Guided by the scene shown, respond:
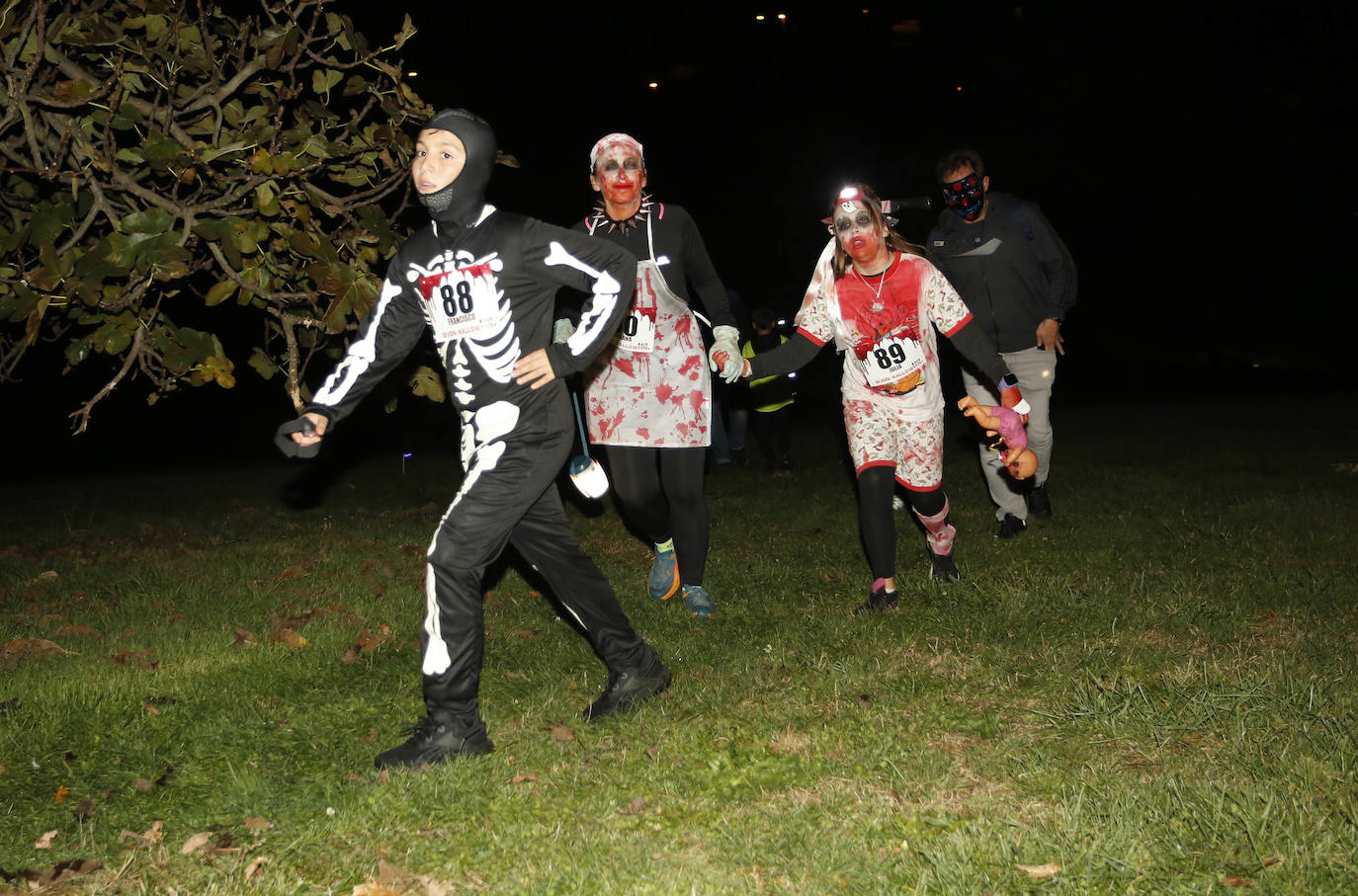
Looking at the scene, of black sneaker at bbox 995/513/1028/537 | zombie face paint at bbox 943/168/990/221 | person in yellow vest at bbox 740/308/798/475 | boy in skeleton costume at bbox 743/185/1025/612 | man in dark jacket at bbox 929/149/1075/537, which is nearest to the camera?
boy in skeleton costume at bbox 743/185/1025/612

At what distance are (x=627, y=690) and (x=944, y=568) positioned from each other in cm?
264

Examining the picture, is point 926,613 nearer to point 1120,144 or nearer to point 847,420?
point 847,420

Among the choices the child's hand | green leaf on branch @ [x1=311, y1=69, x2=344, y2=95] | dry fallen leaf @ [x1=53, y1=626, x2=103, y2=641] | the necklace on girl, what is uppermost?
green leaf on branch @ [x1=311, y1=69, x2=344, y2=95]

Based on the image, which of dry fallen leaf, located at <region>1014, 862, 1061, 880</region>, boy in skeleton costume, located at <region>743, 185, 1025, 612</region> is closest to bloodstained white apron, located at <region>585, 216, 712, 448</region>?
boy in skeleton costume, located at <region>743, 185, 1025, 612</region>

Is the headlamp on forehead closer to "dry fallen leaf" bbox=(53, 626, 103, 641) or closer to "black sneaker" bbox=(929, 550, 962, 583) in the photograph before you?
"black sneaker" bbox=(929, 550, 962, 583)

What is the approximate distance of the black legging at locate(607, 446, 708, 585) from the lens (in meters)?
6.68

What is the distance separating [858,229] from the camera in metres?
6.18

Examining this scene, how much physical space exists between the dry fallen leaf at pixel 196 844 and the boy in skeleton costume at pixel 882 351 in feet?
11.1

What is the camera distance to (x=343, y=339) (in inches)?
275

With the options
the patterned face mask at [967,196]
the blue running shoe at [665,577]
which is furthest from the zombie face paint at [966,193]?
the blue running shoe at [665,577]

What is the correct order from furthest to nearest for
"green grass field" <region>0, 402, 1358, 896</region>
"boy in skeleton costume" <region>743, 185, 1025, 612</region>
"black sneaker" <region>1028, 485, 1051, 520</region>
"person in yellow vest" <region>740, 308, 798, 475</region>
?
1. "person in yellow vest" <region>740, 308, 798, 475</region>
2. "black sneaker" <region>1028, 485, 1051, 520</region>
3. "boy in skeleton costume" <region>743, 185, 1025, 612</region>
4. "green grass field" <region>0, 402, 1358, 896</region>

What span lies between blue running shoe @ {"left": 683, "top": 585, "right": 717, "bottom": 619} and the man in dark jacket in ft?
8.54

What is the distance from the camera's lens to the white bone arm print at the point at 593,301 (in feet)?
15.3

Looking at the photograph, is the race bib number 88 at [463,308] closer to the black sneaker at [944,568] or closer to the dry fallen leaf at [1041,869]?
the dry fallen leaf at [1041,869]
